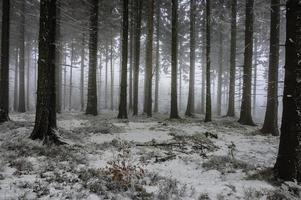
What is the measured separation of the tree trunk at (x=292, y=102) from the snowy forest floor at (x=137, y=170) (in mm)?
441

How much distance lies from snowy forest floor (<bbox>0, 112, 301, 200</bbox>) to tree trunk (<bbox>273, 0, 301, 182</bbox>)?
441 millimetres

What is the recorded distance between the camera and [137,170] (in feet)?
20.7

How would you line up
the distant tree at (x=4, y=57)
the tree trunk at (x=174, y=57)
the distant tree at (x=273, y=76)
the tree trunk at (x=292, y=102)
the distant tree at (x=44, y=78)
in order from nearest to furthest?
the tree trunk at (x=292, y=102) < the distant tree at (x=44, y=78) < the distant tree at (x=273, y=76) < the distant tree at (x=4, y=57) < the tree trunk at (x=174, y=57)

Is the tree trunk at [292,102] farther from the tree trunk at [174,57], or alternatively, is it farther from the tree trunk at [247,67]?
the tree trunk at [174,57]

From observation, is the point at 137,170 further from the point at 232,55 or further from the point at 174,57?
the point at 232,55

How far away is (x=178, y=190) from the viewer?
5.02 m

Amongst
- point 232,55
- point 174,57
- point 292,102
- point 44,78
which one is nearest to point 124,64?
point 174,57

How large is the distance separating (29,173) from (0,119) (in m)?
8.30

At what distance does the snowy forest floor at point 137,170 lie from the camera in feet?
15.9

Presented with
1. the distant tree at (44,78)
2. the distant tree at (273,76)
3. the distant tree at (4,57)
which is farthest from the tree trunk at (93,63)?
the distant tree at (273,76)

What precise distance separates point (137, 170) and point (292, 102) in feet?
13.4

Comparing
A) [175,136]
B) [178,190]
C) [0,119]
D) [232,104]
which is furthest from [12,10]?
[178,190]

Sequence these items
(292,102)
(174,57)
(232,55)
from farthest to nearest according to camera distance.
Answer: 1. (232,55)
2. (174,57)
3. (292,102)

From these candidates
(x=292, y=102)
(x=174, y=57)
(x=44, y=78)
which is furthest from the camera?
(x=174, y=57)
